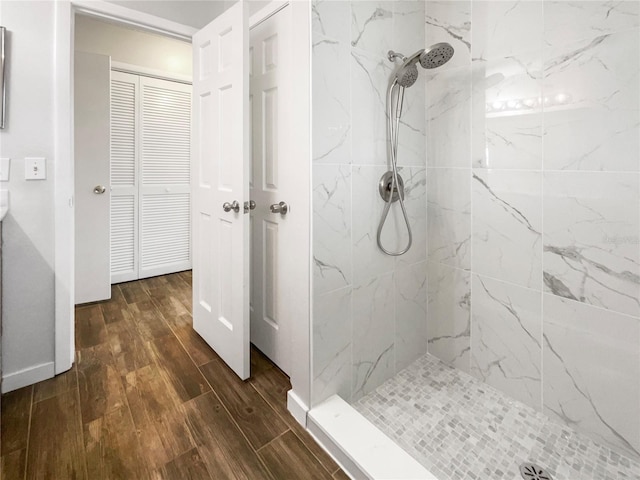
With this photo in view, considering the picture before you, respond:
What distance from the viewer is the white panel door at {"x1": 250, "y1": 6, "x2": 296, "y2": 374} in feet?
5.09

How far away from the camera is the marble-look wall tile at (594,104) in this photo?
122cm

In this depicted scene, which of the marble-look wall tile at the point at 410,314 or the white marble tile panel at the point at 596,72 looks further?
the marble-look wall tile at the point at 410,314

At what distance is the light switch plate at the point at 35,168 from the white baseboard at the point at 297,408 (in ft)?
5.42

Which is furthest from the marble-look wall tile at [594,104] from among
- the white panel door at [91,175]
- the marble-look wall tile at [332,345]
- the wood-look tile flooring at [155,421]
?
the white panel door at [91,175]

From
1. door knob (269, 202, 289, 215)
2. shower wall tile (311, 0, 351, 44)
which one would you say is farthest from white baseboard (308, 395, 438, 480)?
shower wall tile (311, 0, 351, 44)

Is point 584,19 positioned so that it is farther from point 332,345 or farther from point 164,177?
point 164,177

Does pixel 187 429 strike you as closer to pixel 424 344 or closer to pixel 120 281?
pixel 424 344

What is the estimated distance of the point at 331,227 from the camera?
1.47m

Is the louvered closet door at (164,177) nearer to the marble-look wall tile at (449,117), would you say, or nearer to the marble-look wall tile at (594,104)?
the marble-look wall tile at (449,117)

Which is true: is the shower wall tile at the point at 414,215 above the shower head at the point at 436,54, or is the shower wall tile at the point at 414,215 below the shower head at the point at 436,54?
below

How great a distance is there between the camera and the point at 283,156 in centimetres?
156

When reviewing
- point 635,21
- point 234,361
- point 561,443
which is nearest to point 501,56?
point 635,21

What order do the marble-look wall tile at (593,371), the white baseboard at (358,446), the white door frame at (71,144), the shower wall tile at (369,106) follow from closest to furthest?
the white baseboard at (358,446) < the marble-look wall tile at (593,371) < the white door frame at (71,144) < the shower wall tile at (369,106)

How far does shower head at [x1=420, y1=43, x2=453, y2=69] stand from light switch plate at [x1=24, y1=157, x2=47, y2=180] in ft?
6.22
